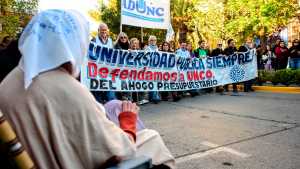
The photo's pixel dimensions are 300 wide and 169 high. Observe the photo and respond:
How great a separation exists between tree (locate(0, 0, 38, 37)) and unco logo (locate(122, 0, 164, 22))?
5735 mm

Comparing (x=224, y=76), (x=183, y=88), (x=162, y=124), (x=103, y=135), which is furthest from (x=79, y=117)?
(x=224, y=76)

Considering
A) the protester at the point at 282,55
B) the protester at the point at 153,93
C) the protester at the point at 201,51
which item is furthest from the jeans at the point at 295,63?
the protester at the point at 153,93

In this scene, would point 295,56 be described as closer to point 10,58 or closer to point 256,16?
point 256,16

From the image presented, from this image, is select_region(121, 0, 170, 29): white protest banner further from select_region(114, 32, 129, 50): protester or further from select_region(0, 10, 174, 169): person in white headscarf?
select_region(0, 10, 174, 169): person in white headscarf

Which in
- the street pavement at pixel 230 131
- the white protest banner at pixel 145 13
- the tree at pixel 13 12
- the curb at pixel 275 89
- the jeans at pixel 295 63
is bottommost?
the street pavement at pixel 230 131

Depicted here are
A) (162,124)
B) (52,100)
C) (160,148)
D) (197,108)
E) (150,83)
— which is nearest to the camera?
(52,100)

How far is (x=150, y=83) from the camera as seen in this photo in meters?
9.71

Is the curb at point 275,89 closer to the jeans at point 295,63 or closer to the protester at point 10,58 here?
the jeans at point 295,63

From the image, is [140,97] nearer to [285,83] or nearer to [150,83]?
[150,83]

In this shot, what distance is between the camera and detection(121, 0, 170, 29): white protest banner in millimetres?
10422

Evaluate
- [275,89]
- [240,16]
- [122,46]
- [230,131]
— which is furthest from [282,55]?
[230,131]

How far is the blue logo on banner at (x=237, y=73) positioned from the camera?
11.8 m

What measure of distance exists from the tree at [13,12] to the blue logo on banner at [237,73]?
8097 millimetres

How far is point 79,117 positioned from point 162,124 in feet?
15.7
